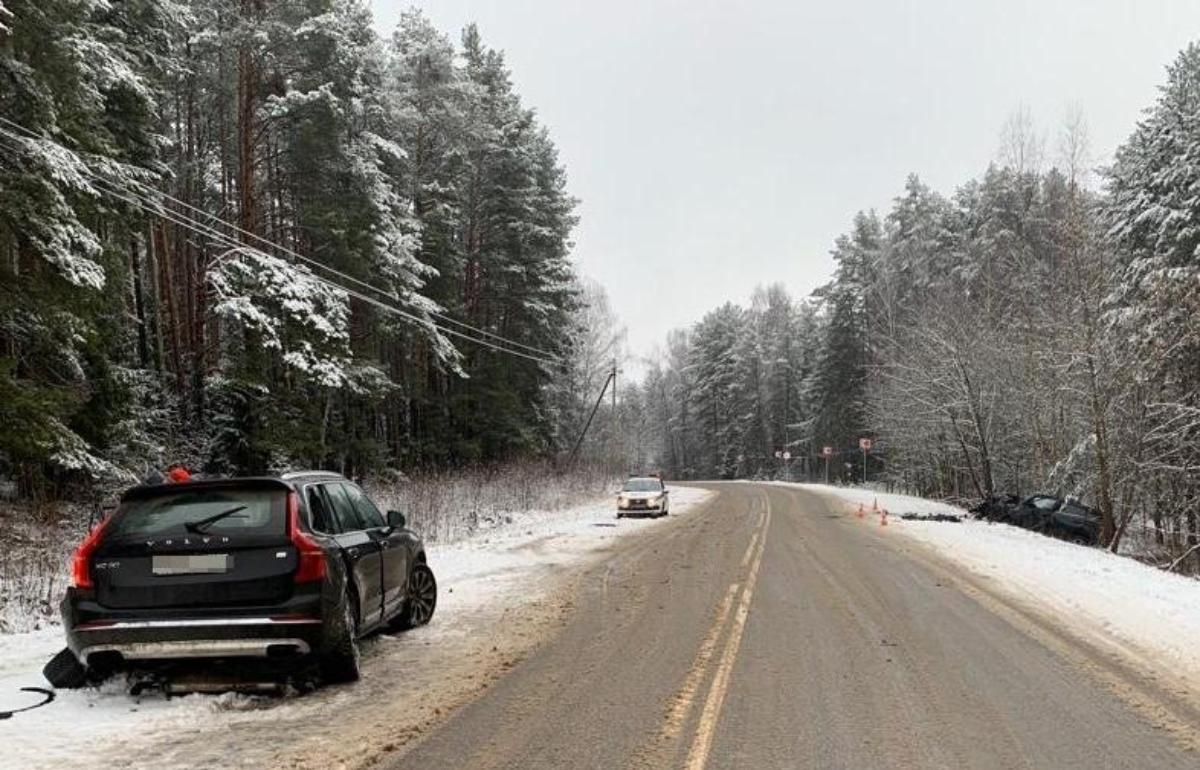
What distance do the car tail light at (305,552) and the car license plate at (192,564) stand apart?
473mm

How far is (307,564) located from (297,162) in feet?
73.9

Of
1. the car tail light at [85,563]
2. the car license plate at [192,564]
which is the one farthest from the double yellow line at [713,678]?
the car tail light at [85,563]

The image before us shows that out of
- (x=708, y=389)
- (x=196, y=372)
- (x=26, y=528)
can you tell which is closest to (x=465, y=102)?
(x=196, y=372)

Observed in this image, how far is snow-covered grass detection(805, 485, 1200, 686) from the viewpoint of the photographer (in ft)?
28.6

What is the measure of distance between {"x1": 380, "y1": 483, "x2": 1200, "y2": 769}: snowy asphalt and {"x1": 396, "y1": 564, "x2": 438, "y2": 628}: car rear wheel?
1624 millimetres

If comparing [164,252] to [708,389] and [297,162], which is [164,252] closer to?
[297,162]

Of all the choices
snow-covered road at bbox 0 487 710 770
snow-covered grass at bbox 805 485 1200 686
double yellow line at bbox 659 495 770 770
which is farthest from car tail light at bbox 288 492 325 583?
snow-covered grass at bbox 805 485 1200 686

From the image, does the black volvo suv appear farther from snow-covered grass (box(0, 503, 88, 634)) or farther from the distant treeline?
the distant treeline

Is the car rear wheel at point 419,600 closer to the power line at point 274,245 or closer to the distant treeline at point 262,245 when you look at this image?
the distant treeline at point 262,245

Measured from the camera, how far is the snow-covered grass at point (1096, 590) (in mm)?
8703

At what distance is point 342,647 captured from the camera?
653 cm

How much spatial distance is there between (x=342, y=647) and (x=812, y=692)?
11.9ft

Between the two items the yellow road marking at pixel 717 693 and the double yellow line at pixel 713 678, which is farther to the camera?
the double yellow line at pixel 713 678

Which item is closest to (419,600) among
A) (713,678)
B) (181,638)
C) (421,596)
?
(421,596)
